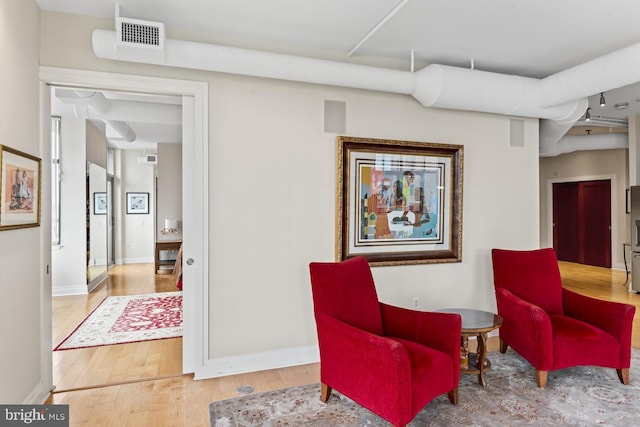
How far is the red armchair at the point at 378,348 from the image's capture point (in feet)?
6.97

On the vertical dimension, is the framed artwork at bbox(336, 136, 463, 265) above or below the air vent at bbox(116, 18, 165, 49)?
below

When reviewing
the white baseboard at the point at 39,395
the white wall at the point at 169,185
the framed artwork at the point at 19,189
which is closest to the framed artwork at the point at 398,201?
the framed artwork at the point at 19,189

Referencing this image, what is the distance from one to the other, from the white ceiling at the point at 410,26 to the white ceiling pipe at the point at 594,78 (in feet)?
0.71

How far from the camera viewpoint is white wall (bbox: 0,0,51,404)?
6.97 ft

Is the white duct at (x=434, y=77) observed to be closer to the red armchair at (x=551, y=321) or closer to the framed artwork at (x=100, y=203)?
the red armchair at (x=551, y=321)

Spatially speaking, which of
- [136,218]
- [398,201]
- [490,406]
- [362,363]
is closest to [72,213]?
[136,218]

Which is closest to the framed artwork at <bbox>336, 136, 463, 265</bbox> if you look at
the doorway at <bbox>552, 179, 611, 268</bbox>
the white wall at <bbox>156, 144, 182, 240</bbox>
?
the white wall at <bbox>156, 144, 182, 240</bbox>

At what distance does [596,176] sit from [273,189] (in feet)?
26.6

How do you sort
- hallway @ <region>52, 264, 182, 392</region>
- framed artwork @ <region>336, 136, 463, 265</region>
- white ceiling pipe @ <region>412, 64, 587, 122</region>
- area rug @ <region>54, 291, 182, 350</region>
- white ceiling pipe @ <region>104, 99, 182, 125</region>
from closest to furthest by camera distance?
1. hallway @ <region>52, 264, 182, 392</region>
2. white ceiling pipe @ <region>412, 64, 587, 122</region>
3. framed artwork @ <region>336, 136, 463, 265</region>
4. area rug @ <region>54, 291, 182, 350</region>
5. white ceiling pipe @ <region>104, 99, 182, 125</region>

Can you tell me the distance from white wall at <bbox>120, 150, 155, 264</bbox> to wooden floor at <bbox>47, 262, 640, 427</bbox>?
5.08 metres

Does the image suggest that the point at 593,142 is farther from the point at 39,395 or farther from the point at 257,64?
the point at 39,395

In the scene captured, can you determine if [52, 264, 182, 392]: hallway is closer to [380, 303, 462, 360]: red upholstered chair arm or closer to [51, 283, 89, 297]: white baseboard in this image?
[51, 283, 89, 297]: white baseboard

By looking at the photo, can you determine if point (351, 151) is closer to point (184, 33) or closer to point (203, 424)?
point (184, 33)

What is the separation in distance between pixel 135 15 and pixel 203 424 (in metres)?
2.87
